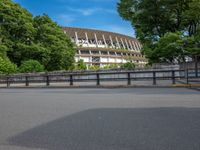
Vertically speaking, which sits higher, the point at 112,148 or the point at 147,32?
the point at 147,32

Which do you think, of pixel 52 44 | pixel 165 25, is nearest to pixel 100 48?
pixel 52 44

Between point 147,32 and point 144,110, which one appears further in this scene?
point 147,32

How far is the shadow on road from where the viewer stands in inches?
197

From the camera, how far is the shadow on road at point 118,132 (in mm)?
5008

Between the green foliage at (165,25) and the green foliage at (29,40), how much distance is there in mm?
18711

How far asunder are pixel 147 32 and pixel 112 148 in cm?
3347

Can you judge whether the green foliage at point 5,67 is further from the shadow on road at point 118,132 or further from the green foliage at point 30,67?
the shadow on road at point 118,132

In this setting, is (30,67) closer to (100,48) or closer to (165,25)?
(165,25)

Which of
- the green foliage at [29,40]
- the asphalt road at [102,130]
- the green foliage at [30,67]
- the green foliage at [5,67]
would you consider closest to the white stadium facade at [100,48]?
the green foliage at [29,40]

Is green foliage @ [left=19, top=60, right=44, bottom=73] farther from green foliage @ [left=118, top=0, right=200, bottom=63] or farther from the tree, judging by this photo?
green foliage @ [left=118, top=0, right=200, bottom=63]

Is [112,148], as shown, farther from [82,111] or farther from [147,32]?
[147,32]

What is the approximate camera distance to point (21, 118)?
7.91 meters

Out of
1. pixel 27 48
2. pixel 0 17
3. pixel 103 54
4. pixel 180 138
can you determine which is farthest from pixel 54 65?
pixel 103 54

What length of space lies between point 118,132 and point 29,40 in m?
50.7
